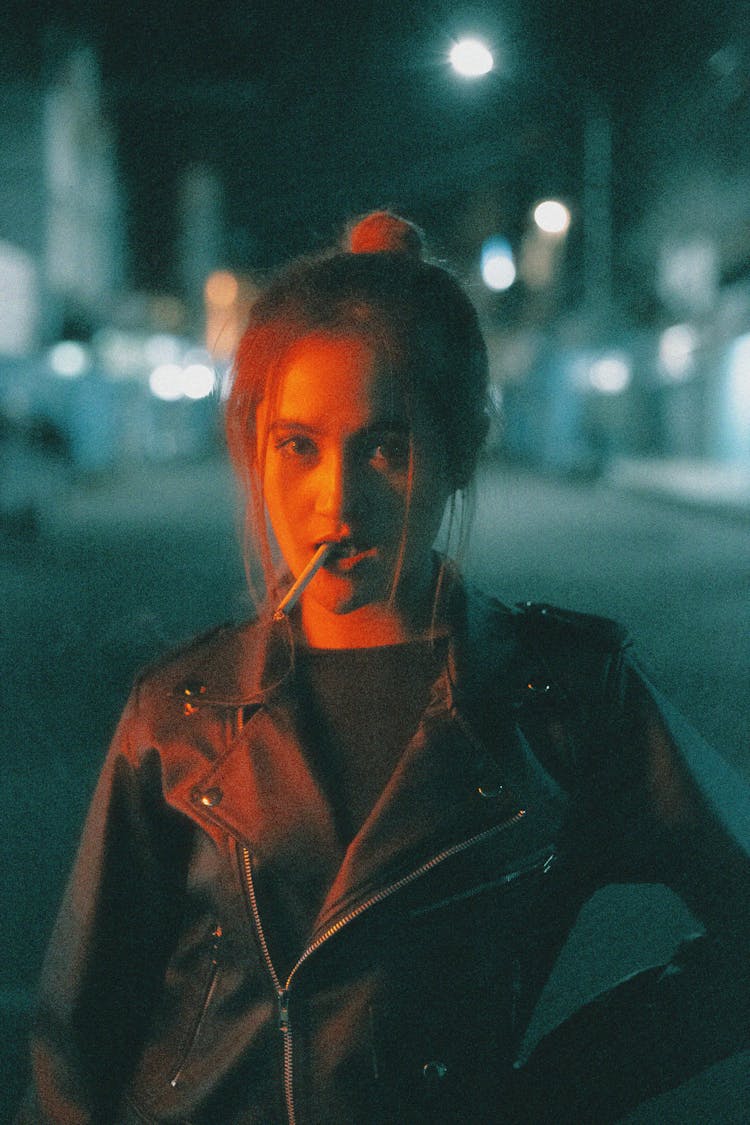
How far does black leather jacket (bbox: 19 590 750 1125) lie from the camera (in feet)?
4.52

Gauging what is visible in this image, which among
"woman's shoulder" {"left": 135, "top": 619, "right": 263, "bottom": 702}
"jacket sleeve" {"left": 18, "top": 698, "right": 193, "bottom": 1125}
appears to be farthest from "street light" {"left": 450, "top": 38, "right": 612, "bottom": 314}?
"jacket sleeve" {"left": 18, "top": 698, "right": 193, "bottom": 1125}

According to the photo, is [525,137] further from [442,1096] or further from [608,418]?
[608,418]

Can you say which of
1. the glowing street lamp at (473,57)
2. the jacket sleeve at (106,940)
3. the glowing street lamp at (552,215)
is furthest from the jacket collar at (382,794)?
the glowing street lamp at (552,215)

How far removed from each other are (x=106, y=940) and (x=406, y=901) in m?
0.45

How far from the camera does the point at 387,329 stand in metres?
1.49

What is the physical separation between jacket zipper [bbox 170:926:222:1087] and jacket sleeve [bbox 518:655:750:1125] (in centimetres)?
44

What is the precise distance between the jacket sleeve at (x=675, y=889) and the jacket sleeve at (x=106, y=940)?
0.57 meters

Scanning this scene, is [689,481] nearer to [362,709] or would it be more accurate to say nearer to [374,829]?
[362,709]

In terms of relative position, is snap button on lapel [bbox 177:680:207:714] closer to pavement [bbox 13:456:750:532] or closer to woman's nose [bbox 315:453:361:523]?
→ woman's nose [bbox 315:453:361:523]

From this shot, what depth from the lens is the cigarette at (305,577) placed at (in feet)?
4.59

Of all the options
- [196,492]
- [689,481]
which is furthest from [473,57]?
[689,481]

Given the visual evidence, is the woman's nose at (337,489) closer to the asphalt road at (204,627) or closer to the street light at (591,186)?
the asphalt road at (204,627)

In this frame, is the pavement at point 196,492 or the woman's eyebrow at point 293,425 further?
the pavement at point 196,492

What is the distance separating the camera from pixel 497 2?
23.1 feet
